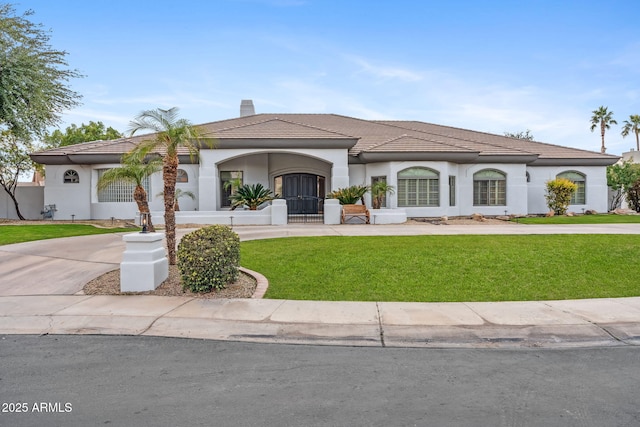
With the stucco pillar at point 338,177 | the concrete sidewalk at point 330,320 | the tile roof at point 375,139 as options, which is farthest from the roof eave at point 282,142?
the concrete sidewalk at point 330,320

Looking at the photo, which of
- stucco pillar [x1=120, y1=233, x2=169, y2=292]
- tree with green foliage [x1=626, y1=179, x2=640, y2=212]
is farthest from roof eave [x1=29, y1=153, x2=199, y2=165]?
tree with green foliage [x1=626, y1=179, x2=640, y2=212]

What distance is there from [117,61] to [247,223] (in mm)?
9186

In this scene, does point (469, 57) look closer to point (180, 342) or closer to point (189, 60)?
point (189, 60)

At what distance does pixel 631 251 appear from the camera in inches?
420

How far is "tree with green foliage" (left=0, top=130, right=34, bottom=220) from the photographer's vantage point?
80.1 ft

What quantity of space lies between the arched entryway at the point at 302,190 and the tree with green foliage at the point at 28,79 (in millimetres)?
11912

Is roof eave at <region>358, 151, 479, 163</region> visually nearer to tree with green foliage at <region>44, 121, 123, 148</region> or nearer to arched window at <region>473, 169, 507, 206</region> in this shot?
arched window at <region>473, 169, 507, 206</region>

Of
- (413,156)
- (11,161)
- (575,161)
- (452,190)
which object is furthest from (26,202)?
(575,161)

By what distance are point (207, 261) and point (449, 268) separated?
5.30 m

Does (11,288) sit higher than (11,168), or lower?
lower

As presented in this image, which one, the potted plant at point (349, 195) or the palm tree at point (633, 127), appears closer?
the potted plant at point (349, 195)

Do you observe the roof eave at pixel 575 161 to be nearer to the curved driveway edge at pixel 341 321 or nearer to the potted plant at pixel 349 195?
the potted plant at pixel 349 195

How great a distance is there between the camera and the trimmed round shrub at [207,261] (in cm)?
792

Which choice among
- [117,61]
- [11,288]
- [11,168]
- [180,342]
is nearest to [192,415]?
[180,342]
